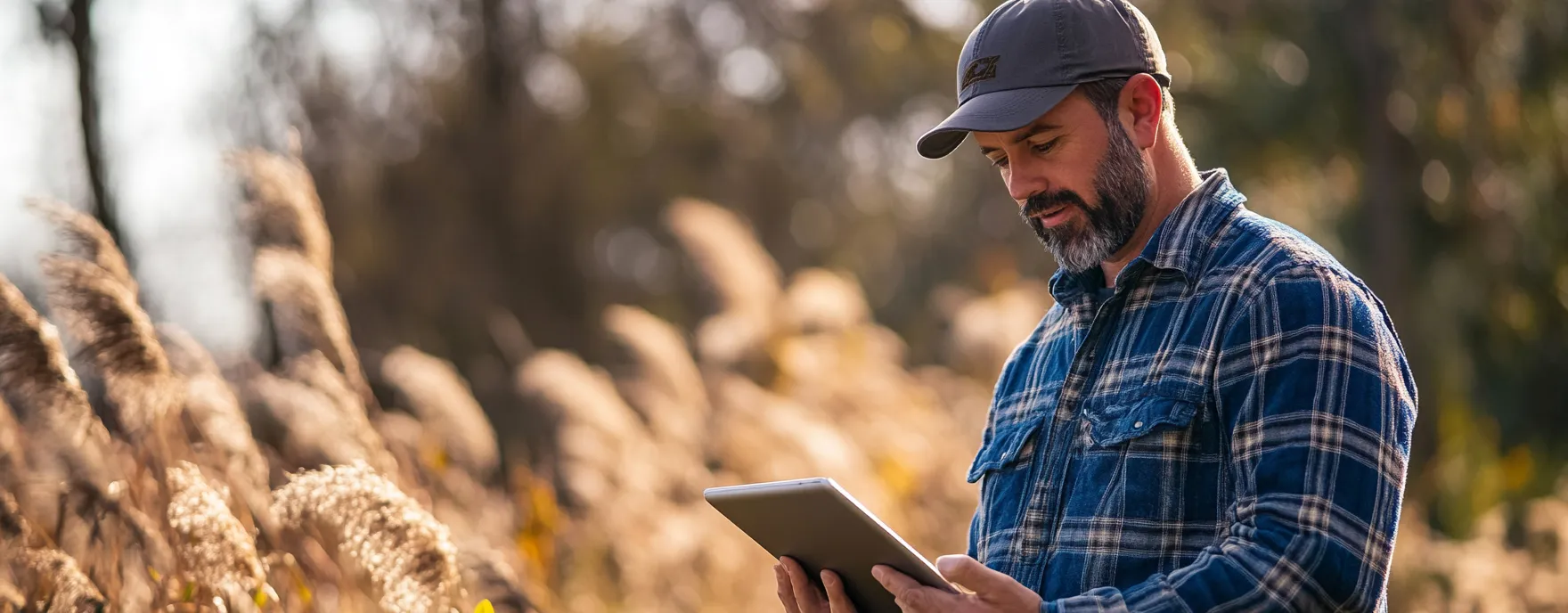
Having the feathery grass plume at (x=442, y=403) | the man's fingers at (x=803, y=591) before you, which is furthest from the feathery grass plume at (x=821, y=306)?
the man's fingers at (x=803, y=591)

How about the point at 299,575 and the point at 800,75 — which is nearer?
the point at 299,575

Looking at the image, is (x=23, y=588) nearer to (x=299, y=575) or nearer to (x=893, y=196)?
(x=299, y=575)

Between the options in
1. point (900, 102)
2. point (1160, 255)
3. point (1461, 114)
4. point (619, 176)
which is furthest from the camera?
point (900, 102)

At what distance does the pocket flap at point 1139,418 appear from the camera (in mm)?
1883

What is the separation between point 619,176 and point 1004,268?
300 centimetres

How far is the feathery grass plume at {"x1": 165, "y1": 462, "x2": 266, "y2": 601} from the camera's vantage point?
8.96ft

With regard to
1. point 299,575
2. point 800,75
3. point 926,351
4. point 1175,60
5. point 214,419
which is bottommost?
point 299,575

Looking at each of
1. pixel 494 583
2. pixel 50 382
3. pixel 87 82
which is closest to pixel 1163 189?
pixel 494 583

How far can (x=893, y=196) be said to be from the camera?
47.1 feet

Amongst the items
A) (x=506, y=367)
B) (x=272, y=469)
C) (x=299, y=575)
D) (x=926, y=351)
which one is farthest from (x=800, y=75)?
(x=299, y=575)

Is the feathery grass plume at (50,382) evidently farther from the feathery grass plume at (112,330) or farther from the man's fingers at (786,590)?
the man's fingers at (786,590)

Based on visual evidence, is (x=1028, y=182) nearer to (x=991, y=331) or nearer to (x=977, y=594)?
(x=977, y=594)

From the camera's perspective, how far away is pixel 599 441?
554 cm

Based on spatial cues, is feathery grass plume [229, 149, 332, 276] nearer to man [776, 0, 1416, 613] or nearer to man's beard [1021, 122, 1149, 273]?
man [776, 0, 1416, 613]
